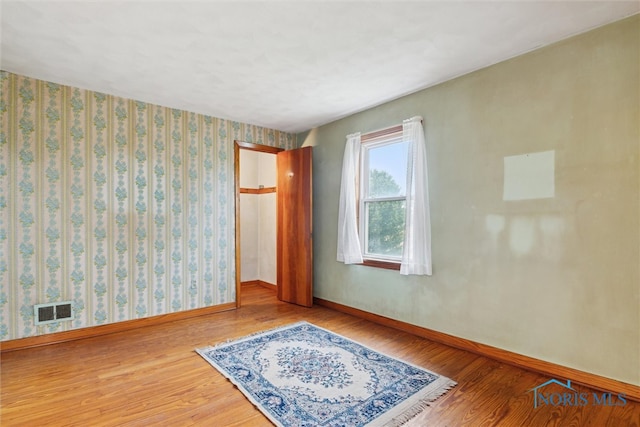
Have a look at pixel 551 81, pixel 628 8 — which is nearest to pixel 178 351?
pixel 551 81

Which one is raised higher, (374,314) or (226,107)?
(226,107)

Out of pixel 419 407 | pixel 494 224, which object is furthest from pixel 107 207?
pixel 494 224

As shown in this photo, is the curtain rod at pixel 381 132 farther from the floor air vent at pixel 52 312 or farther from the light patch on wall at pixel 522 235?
the floor air vent at pixel 52 312

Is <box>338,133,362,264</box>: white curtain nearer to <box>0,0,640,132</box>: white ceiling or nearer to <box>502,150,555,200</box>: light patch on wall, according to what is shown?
<box>0,0,640,132</box>: white ceiling

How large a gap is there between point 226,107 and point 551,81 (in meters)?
3.17

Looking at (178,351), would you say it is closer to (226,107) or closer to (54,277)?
(54,277)

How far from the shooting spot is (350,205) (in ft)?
12.7

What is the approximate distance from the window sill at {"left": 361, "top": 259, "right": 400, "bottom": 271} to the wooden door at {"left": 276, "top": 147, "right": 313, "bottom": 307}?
900 mm

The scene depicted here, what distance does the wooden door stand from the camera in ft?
14.3

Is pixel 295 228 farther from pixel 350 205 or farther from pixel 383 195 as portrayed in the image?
pixel 383 195

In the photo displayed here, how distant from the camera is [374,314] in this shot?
Answer: 3684mm

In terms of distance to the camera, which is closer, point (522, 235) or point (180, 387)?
point (180, 387)

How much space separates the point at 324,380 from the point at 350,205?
205cm

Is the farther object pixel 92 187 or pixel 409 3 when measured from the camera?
pixel 92 187
